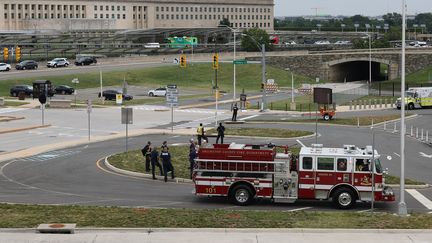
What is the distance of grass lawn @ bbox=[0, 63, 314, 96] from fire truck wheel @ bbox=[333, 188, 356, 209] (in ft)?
236

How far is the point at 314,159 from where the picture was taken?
26.3 meters

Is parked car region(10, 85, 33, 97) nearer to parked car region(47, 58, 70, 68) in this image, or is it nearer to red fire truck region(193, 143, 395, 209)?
parked car region(47, 58, 70, 68)

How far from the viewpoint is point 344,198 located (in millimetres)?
26031

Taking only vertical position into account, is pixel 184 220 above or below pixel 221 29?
below

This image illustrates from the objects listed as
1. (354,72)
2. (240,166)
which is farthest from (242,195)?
(354,72)

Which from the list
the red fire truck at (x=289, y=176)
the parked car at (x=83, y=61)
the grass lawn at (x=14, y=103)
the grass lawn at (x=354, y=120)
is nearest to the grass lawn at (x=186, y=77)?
the parked car at (x=83, y=61)

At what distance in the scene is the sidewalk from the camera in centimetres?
2027

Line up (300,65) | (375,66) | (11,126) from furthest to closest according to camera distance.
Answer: (375,66)
(300,65)
(11,126)

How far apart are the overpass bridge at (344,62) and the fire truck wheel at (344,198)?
9610 cm

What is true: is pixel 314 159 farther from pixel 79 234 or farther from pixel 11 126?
pixel 11 126

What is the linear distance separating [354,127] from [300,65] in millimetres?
72751

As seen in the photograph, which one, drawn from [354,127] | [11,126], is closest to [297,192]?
[354,127]

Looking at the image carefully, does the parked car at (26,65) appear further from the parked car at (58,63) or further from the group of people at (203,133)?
the group of people at (203,133)

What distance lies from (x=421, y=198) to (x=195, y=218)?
9.78 metres
